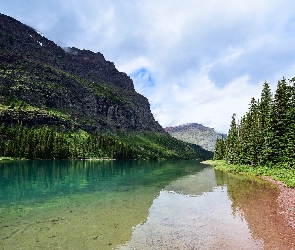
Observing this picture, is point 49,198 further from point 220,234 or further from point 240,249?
point 240,249

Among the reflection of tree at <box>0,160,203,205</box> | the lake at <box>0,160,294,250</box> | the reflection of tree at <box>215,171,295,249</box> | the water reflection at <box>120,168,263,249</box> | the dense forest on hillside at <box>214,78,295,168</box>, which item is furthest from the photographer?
the dense forest on hillside at <box>214,78,295,168</box>

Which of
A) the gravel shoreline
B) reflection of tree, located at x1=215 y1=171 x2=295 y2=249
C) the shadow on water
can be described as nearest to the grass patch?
the gravel shoreline

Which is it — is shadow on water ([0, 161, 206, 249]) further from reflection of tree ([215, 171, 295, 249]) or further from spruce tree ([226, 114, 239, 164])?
spruce tree ([226, 114, 239, 164])

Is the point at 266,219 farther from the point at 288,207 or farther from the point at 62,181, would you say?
the point at 62,181

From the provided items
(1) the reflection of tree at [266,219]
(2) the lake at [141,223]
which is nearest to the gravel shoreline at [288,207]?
(1) the reflection of tree at [266,219]

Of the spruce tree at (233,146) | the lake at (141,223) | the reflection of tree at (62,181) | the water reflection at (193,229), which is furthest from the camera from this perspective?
the spruce tree at (233,146)

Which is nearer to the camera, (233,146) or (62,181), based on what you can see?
(62,181)

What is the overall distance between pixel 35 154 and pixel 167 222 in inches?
6253

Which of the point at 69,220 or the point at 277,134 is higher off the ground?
the point at 277,134

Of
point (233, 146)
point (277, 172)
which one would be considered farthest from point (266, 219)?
point (233, 146)

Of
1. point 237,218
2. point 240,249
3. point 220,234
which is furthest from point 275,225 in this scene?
point 240,249

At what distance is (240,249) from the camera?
1598 cm

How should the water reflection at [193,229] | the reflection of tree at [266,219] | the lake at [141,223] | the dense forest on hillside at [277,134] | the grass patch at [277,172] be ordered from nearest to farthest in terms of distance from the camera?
1. the water reflection at [193,229]
2. the lake at [141,223]
3. the reflection of tree at [266,219]
4. the grass patch at [277,172]
5. the dense forest on hillside at [277,134]

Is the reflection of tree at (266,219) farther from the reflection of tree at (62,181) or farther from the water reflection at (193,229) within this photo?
the reflection of tree at (62,181)
